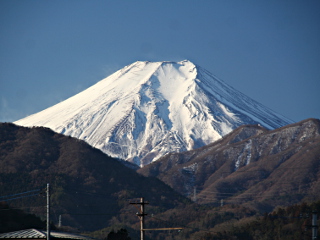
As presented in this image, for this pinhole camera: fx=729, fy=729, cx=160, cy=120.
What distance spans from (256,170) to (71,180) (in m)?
63.4

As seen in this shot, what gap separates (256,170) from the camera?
554ft

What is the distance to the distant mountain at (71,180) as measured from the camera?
102m

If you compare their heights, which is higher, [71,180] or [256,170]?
[256,170]

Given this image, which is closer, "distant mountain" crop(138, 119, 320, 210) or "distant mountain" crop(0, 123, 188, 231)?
"distant mountain" crop(0, 123, 188, 231)

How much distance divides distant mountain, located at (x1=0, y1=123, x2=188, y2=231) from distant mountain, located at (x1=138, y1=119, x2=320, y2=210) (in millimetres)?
25769

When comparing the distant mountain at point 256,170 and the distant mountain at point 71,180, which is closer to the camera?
the distant mountain at point 71,180

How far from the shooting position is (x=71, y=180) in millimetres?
117062

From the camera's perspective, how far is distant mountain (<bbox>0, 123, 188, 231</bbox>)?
335 ft

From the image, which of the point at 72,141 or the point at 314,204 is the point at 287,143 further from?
the point at 314,204

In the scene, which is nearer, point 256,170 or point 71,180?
point 71,180

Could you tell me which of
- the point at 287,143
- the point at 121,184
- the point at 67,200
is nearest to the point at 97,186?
the point at 121,184

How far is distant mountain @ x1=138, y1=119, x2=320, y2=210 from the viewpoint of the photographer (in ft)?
478

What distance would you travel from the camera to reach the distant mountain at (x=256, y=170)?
146 metres

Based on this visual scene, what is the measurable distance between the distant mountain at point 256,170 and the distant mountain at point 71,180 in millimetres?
25769
